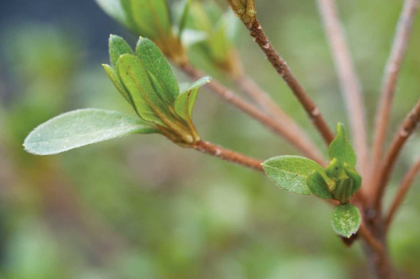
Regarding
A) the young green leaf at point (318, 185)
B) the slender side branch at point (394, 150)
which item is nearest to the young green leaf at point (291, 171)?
the young green leaf at point (318, 185)

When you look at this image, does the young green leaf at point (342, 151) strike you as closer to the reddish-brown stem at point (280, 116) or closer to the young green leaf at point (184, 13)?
the reddish-brown stem at point (280, 116)

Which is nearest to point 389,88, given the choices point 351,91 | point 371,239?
point 351,91

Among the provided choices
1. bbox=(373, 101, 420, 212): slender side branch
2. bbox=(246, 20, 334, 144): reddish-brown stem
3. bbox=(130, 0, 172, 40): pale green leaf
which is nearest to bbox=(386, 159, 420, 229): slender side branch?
bbox=(373, 101, 420, 212): slender side branch

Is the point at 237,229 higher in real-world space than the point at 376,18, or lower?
lower

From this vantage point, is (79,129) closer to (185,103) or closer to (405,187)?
(185,103)

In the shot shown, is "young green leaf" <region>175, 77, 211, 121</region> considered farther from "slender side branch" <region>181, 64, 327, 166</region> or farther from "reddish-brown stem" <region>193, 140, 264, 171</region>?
"slender side branch" <region>181, 64, 327, 166</region>

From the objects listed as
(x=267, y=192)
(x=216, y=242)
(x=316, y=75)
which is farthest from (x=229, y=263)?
(x=316, y=75)

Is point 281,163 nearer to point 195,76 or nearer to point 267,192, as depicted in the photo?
point 195,76
